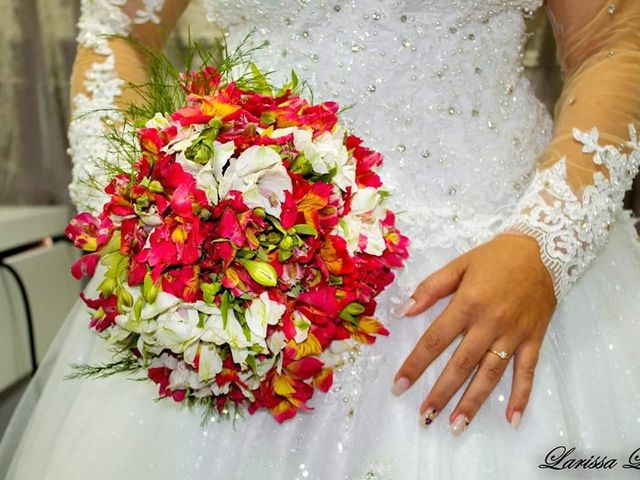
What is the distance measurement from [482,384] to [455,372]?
0.10 ft

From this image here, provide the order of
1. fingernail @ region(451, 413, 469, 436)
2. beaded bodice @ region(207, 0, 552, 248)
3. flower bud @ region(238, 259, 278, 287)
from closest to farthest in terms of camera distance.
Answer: flower bud @ region(238, 259, 278, 287)
fingernail @ region(451, 413, 469, 436)
beaded bodice @ region(207, 0, 552, 248)

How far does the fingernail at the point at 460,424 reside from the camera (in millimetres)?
681

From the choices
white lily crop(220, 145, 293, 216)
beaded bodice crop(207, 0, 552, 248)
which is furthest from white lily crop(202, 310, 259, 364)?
beaded bodice crop(207, 0, 552, 248)

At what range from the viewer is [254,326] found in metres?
0.59

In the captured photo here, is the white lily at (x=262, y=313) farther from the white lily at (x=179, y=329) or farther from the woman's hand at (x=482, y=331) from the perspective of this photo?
the woman's hand at (x=482, y=331)

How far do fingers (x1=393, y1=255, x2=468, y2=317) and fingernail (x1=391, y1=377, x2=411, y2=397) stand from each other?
0.08 metres

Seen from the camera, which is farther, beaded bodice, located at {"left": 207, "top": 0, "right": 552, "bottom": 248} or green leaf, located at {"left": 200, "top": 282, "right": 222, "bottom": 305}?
beaded bodice, located at {"left": 207, "top": 0, "right": 552, "bottom": 248}

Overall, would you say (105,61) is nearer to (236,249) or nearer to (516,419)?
(236,249)

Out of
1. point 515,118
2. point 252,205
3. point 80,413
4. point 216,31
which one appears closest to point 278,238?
point 252,205

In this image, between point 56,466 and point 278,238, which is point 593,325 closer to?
point 278,238

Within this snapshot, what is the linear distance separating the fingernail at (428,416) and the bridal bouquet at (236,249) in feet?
0.39

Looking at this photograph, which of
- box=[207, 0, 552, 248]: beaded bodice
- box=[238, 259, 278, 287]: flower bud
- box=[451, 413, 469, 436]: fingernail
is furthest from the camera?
box=[207, 0, 552, 248]: beaded bodice

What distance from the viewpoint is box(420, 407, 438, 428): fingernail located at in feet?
2.26

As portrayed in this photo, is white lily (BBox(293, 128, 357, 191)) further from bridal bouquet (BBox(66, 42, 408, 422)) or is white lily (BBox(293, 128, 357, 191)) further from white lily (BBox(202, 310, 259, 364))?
white lily (BBox(202, 310, 259, 364))
